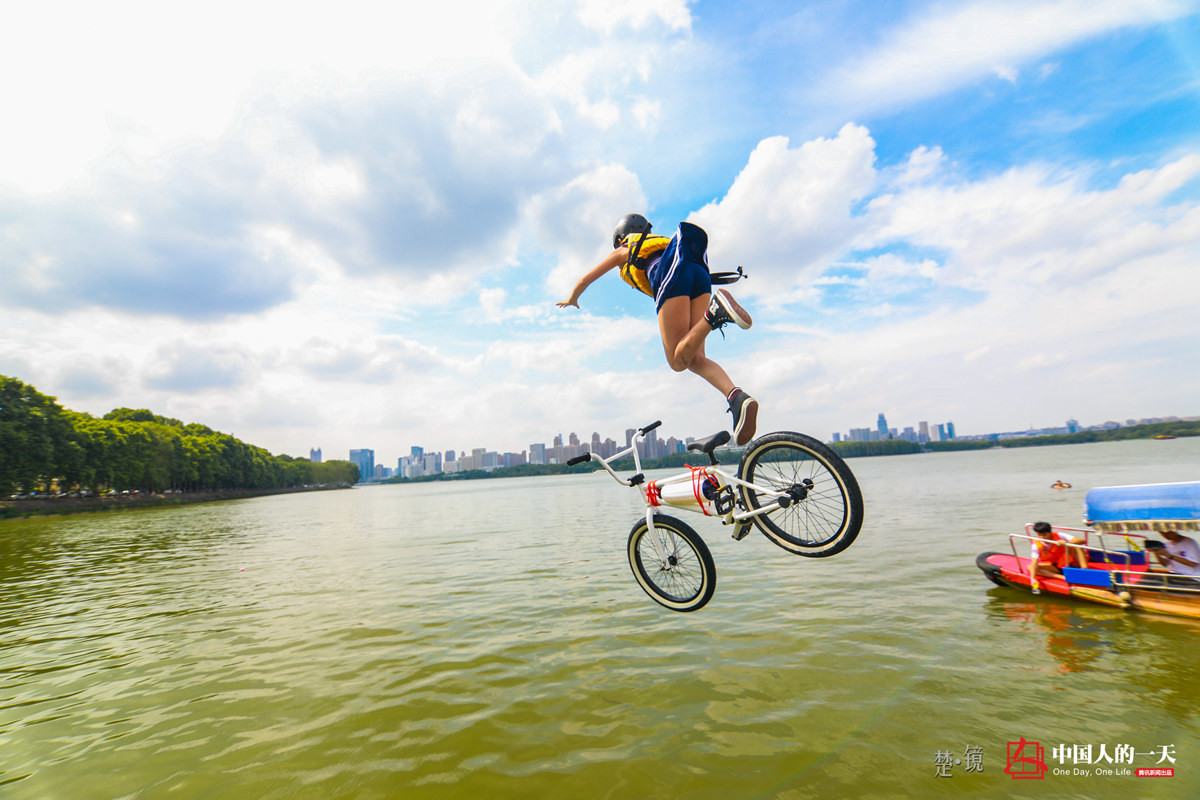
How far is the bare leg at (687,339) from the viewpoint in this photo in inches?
196

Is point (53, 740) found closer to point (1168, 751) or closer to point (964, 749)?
point (964, 749)

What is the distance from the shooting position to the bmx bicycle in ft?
15.2

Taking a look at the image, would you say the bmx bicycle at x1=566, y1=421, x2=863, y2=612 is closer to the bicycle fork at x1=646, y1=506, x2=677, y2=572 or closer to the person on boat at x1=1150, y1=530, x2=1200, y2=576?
the bicycle fork at x1=646, y1=506, x2=677, y2=572

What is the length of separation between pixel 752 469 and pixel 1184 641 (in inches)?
651

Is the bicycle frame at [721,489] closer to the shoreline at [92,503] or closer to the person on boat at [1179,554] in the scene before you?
the person on boat at [1179,554]

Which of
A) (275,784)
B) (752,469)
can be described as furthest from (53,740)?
(752,469)

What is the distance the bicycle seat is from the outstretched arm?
6.83 ft

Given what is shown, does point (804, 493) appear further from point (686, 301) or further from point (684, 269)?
point (684, 269)

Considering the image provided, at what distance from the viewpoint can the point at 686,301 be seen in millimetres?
4992

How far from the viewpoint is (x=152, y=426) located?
94625 millimetres

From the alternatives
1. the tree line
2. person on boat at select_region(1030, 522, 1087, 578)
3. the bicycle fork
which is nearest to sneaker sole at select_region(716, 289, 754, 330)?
the bicycle fork

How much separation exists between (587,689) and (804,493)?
7279 millimetres

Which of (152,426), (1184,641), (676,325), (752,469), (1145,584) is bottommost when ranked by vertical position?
(1184,641)

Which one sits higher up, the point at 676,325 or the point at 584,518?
the point at 676,325
